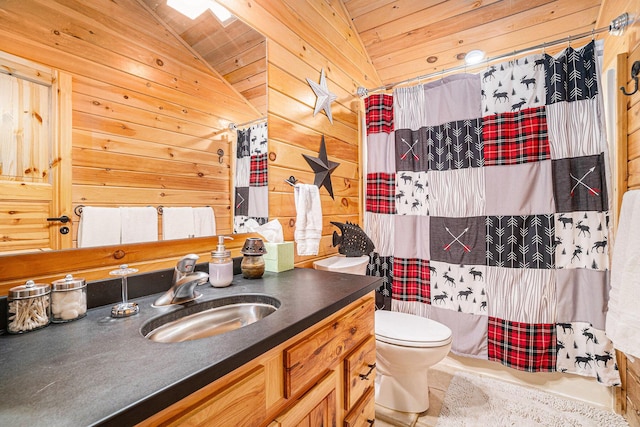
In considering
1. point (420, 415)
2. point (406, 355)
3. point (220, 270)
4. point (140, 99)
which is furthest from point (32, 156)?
point (420, 415)

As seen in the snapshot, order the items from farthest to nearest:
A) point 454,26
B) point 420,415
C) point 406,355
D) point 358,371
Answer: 1. point 454,26
2. point 420,415
3. point 406,355
4. point 358,371

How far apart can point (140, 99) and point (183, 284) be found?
63 centimetres

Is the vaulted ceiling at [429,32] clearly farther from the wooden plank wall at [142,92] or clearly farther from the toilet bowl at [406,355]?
the toilet bowl at [406,355]

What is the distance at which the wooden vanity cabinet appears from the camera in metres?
0.55

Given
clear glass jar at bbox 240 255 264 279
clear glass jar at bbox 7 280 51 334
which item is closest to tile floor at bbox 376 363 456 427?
clear glass jar at bbox 240 255 264 279

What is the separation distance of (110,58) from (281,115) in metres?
0.78

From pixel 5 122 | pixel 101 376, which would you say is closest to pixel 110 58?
pixel 5 122

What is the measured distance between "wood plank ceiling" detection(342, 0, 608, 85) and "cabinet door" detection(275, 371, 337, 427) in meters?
Answer: 2.28

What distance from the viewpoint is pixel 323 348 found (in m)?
0.86

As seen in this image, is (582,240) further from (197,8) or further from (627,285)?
(197,8)

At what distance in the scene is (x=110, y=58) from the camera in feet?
2.90

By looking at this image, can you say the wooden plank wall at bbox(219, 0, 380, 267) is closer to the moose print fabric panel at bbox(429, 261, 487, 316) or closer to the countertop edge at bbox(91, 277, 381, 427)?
the moose print fabric panel at bbox(429, 261, 487, 316)

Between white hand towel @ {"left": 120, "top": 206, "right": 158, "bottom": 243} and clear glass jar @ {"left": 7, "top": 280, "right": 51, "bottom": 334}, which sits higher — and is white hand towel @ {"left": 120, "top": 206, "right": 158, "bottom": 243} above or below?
above

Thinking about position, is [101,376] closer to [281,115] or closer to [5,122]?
[5,122]
